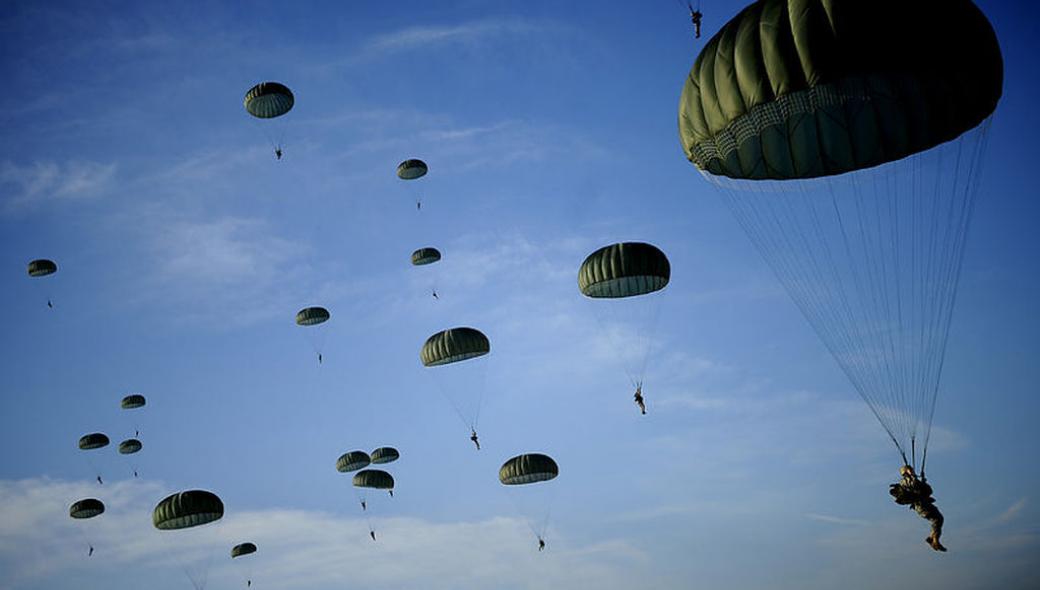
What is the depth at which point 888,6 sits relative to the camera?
2245cm

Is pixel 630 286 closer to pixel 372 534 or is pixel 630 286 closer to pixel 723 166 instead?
pixel 723 166

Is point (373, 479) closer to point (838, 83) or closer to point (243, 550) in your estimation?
point (243, 550)

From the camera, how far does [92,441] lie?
62.6 meters

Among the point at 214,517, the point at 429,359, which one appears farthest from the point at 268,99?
the point at 214,517

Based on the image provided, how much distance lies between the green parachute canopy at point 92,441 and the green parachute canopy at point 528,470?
3043cm

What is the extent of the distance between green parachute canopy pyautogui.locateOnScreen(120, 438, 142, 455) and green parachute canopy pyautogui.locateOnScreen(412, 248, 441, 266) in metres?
24.1

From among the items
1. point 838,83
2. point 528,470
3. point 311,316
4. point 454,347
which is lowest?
point 838,83

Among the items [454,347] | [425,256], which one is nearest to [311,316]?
[425,256]

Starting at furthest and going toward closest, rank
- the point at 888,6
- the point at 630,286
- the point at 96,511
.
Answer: the point at 96,511 < the point at 630,286 < the point at 888,6

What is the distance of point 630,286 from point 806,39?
1682cm

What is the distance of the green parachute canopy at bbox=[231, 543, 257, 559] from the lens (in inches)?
2411

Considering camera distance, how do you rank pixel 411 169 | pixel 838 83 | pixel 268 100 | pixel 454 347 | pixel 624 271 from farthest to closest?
pixel 411 169
pixel 268 100
pixel 454 347
pixel 624 271
pixel 838 83

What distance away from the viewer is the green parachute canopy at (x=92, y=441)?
62297 mm

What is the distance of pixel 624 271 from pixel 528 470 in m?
16.9
